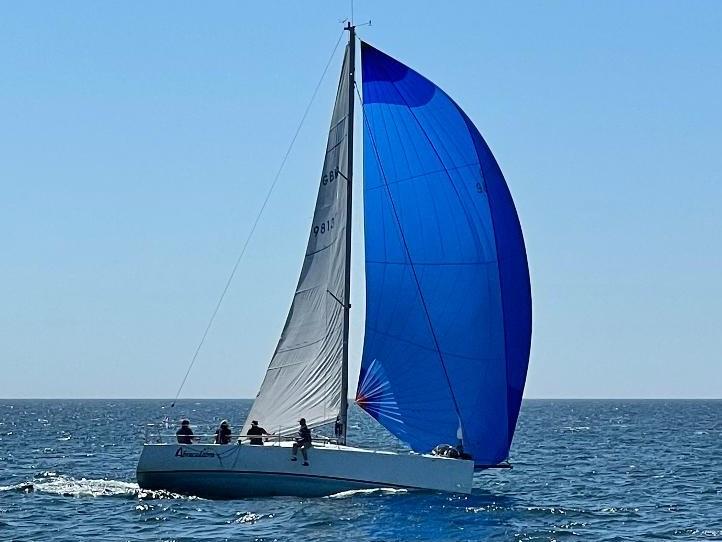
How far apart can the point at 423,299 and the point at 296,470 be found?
4.76 m

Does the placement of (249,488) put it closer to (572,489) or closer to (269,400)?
(269,400)

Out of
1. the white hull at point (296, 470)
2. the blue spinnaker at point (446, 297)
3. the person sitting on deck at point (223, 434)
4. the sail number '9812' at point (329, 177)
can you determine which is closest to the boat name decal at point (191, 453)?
the white hull at point (296, 470)

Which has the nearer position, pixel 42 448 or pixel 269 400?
pixel 269 400

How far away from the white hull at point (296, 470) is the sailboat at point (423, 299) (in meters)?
0.51

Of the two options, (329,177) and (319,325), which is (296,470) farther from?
(329,177)

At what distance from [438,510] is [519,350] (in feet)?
15.1

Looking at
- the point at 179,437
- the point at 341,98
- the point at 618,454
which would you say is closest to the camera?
the point at 179,437

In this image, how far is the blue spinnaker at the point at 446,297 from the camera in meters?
27.5

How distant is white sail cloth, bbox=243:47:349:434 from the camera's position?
27859mm

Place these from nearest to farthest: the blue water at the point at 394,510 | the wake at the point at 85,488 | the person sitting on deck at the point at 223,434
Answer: the blue water at the point at 394,510 → the person sitting on deck at the point at 223,434 → the wake at the point at 85,488

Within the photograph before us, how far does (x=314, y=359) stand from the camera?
2820 cm

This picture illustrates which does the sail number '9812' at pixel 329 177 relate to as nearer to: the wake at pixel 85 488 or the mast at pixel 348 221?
the mast at pixel 348 221

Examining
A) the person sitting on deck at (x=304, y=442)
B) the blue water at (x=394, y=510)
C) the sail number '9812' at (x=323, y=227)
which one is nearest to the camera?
the blue water at (x=394, y=510)

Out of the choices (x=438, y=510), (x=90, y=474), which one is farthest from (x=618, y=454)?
(x=438, y=510)
